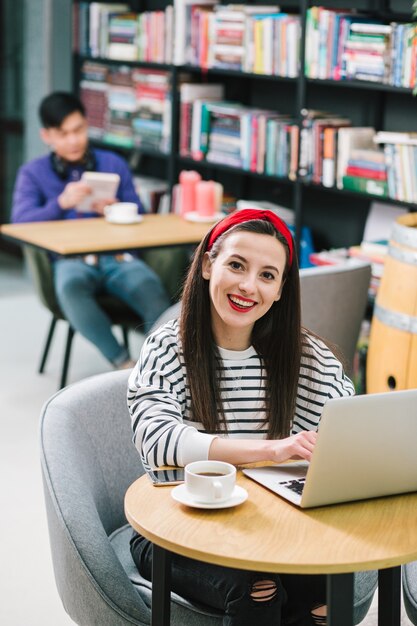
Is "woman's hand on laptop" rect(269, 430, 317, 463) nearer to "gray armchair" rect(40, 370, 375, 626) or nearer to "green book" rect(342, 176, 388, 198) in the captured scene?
"gray armchair" rect(40, 370, 375, 626)

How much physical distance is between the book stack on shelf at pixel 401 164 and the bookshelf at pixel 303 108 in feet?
0.10

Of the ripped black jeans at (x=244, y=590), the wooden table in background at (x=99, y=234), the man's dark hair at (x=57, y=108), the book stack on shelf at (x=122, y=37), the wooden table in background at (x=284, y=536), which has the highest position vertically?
the book stack on shelf at (x=122, y=37)

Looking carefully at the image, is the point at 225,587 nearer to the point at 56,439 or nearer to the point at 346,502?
the point at 346,502

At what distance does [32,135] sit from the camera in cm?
598

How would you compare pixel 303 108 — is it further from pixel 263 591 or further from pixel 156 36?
pixel 263 591

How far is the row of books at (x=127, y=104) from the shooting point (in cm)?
497

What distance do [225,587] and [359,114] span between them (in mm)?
2969

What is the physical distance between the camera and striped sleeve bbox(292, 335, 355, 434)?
2.00 m

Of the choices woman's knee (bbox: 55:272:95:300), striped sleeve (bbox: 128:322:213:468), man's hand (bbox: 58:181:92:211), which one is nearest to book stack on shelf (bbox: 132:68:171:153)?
man's hand (bbox: 58:181:92:211)

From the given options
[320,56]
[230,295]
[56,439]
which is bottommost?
[56,439]

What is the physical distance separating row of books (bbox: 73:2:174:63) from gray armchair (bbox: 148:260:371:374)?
1.89 m

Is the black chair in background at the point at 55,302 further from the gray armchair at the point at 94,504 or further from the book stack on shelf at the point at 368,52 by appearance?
the gray armchair at the point at 94,504

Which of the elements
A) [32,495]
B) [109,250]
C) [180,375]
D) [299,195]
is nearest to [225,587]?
[180,375]

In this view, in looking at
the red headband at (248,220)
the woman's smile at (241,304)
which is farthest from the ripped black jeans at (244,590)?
the red headband at (248,220)
